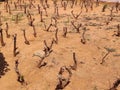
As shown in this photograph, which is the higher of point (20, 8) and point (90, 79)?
point (20, 8)

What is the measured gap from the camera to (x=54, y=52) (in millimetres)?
6012

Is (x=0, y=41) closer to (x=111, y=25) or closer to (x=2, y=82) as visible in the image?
(x=2, y=82)

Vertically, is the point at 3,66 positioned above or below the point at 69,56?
below

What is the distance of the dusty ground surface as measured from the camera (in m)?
5.02

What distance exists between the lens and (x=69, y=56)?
5.86m

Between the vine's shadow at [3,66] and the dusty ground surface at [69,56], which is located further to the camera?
the vine's shadow at [3,66]

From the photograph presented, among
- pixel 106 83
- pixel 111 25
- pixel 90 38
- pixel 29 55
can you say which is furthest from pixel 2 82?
pixel 111 25

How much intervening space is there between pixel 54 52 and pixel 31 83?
1.19 m

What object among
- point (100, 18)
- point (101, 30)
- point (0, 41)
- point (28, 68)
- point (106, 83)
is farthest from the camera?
point (100, 18)

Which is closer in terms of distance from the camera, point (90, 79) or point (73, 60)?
point (90, 79)

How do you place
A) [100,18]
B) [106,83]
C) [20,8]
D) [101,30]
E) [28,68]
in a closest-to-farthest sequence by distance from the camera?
[106,83] → [28,68] → [101,30] → [100,18] → [20,8]

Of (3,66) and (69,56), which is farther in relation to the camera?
(69,56)

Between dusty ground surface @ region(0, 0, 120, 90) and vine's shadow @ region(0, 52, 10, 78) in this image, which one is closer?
dusty ground surface @ region(0, 0, 120, 90)

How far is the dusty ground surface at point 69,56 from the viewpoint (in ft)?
16.5
